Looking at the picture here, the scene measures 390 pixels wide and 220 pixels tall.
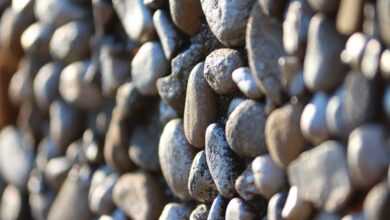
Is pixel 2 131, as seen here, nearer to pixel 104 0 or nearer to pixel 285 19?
pixel 104 0

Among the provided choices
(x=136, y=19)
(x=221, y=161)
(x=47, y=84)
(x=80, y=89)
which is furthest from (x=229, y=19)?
(x=47, y=84)

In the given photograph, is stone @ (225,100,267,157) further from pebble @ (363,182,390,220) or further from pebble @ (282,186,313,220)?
pebble @ (363,182,390,220)

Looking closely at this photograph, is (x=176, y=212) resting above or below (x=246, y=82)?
below

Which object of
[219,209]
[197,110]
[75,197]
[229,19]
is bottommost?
[75,197]

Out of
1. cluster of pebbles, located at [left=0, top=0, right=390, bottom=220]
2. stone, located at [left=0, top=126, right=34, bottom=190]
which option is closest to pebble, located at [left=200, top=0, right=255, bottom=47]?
cluster of pebbles, located at [left=0, top=0, right=390, bottom=220]

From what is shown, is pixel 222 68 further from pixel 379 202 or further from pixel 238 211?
pixel 379 202

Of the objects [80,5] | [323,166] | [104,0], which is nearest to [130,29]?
[104,0]

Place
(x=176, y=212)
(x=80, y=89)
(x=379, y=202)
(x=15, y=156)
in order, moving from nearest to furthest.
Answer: (x=379, y=202) → (x=176, y=212) → (x=80, y=89) → (x=15, y=156)
